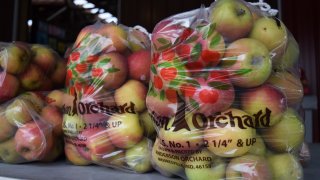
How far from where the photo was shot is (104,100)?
0.81 metres

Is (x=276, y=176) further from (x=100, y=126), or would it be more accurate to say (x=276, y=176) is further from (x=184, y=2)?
(x=184, y=2)

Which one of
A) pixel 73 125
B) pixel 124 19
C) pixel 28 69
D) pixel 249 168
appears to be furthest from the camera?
pixel 124 19

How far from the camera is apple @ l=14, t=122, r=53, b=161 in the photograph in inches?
33.3

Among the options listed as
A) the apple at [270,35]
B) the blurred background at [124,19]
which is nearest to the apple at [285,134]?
the apple at [270,35]

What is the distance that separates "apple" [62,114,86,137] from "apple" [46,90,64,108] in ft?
0.31

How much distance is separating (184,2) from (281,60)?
3.30 meters

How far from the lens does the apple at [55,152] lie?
90 cm

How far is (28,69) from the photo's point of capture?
951 millimetres

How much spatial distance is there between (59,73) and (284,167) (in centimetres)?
66

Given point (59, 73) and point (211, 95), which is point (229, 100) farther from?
point (59, 73)

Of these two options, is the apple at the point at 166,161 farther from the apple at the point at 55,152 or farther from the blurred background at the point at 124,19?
the blurred background at the point at 124,19

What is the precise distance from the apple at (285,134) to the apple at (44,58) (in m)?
0.61

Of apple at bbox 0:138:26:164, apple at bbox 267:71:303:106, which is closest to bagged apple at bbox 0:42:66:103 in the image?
apple at bbox 0:138:26:164

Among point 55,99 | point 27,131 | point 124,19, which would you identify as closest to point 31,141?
point 27,131
